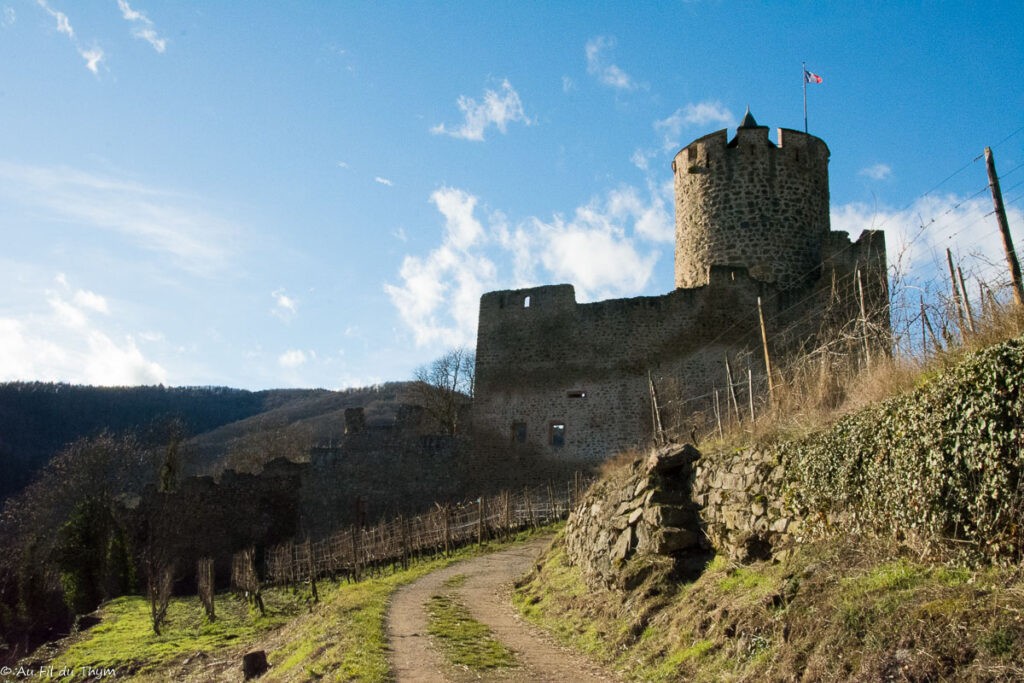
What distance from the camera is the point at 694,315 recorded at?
27.6 m

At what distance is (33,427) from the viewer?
7019 cm

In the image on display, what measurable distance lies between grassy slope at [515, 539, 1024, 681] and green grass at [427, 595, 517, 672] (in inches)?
43.9

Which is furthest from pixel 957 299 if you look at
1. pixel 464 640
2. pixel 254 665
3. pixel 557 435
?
pixel 557 435

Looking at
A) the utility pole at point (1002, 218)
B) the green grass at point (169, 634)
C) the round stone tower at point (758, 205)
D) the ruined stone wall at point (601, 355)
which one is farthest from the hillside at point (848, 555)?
the round stone tower at point (758, 205)

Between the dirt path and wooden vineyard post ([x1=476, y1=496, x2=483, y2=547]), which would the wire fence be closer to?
wooden vineyard post ([x1=476, y1=496, x2=483, y2=547])

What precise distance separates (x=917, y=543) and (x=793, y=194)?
20.9 metres

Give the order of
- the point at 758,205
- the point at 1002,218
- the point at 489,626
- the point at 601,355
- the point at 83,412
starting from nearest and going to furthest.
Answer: the point at 1002,218, the point at 489,626, the point at 758,205, the point at 601,355, the point at 83,412

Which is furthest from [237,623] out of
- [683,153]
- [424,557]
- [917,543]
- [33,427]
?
[33,427]

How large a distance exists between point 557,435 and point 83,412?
190 ft

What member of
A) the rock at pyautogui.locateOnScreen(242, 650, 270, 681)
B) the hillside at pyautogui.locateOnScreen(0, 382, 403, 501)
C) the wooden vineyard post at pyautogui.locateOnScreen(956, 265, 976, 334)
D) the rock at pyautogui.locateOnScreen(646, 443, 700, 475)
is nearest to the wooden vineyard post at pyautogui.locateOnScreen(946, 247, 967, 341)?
the wooden vineyard post at pyautogui.locateOnScreen(956, 265, 976, 334)

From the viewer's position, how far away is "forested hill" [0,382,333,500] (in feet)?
213

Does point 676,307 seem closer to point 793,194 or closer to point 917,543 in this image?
point 793,194

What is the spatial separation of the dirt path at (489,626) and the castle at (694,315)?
733cm

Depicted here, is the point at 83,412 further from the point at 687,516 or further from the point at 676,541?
the point at 676,541
